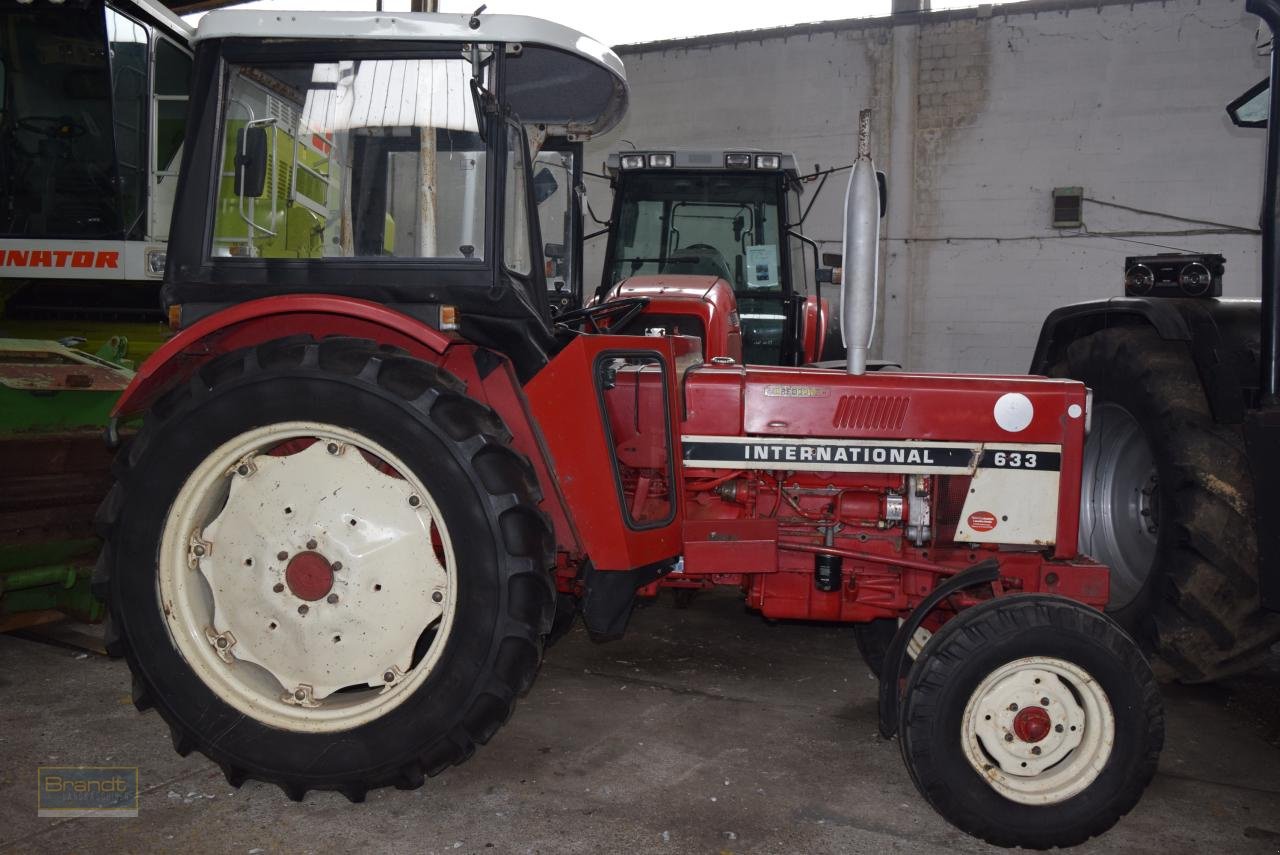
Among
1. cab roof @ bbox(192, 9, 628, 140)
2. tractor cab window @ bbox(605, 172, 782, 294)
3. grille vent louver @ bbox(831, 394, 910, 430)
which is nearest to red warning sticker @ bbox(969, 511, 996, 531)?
grille vent louver @ bbox(831, 394, 910, 430)

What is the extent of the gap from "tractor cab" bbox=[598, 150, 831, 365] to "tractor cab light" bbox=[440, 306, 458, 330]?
11.6 ft

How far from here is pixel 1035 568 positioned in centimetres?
310

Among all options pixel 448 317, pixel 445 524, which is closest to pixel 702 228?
pixel 448 317

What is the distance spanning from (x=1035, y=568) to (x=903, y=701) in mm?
705

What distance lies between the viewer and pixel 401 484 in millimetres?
2707

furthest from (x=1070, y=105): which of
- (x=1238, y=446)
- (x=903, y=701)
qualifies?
(x=903, y=701)

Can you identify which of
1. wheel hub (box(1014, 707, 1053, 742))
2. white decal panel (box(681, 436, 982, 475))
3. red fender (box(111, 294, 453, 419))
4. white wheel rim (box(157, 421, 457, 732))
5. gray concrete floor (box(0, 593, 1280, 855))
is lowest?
gray concrete floor (box(0, 593, 1280, 855))

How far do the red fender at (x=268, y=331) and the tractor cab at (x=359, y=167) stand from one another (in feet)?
0.26

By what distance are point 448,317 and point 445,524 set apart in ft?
1.79

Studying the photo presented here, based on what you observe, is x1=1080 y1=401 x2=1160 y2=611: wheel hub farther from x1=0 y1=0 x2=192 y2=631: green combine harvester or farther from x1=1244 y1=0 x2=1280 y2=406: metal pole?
x1=0 y1=0 x2=192 y2=631: green combine harvester

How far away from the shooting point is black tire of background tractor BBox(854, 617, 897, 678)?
3.70 meters

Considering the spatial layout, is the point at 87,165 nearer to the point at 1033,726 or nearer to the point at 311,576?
the point at 311,576

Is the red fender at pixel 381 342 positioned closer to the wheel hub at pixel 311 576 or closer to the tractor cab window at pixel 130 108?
the wheel hub at pixel 311 576

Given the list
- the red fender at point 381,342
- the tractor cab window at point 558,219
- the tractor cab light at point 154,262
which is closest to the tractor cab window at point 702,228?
the tractor cab window at point 558,219
